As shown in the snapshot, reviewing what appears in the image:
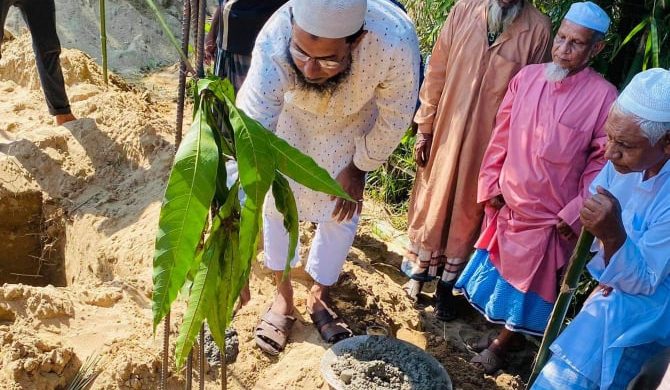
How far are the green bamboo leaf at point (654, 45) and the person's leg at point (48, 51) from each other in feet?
11.6

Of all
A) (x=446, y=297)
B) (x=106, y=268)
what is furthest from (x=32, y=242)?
(x=446, y=297)

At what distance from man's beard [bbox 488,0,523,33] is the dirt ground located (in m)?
1.43

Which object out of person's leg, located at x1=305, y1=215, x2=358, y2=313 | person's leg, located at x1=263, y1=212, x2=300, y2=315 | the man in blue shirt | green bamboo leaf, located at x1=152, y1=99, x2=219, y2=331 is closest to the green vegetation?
green bamboo leaf, located at x1=152, y1=99, x2=219, y2=331

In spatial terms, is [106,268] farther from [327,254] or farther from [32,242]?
[327,254]

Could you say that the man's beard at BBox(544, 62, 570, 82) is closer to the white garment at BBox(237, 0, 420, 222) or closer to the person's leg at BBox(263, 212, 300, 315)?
the white garment at BBox(237, 0, 420, 222)

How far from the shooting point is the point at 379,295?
12.4 ft

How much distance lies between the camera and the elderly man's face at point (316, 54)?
2447 mm

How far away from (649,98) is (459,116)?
1.31 m

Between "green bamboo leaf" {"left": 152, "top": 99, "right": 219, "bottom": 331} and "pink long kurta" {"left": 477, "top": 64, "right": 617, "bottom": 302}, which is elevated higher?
"green bamboo leaf" {"left": 152, "top": 99, "right": 219, "bottom": 331}

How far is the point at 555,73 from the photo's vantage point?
3.12 m

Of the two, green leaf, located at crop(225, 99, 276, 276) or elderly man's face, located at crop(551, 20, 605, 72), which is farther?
elderly man's face, located at crop(551, 20, 605, 72)

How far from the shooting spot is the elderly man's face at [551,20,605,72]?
3047mm

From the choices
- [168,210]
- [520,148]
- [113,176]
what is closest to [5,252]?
[113,176]

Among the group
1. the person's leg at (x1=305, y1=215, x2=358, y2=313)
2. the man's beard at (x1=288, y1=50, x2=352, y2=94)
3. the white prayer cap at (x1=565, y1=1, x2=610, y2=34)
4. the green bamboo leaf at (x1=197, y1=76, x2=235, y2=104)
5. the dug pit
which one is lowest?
the dug pit
